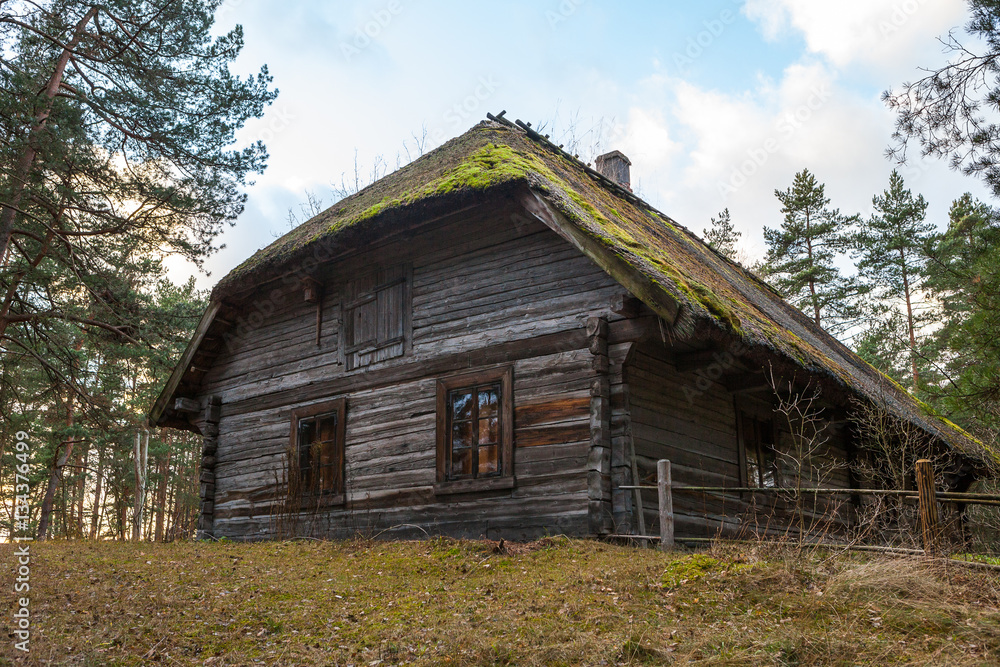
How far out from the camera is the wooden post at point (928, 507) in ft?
18.7

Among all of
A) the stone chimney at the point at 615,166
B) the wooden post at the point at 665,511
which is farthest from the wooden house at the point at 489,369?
the stone chimney at the point at 615,166

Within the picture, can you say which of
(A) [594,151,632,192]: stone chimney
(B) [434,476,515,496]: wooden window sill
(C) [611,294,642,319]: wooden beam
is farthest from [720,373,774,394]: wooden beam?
(A) [594,151,632,192]: stone chimney

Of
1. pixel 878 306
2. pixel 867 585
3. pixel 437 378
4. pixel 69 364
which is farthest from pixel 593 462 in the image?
pixel 878 306

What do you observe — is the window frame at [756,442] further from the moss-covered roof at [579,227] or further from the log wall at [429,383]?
the log wall at [429,383]

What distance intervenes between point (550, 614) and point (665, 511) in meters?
2.34

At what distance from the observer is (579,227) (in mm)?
8414

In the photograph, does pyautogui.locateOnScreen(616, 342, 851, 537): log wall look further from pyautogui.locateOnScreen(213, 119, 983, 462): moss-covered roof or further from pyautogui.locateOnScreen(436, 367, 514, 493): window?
pyautogui.locateOnScreen(436, 367, 514, 493): window

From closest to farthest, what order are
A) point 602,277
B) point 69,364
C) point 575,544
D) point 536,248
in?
point 575,544
point 602,277
point 536,248
point 69,364

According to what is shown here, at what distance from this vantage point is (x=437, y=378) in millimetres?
10047

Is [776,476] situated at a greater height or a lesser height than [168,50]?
lesser

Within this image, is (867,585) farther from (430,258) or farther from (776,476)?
(430,258)

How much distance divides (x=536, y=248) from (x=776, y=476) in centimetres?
511

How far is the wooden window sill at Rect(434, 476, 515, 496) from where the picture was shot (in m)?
8.97

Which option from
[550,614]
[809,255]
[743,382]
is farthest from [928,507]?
[809,255]
